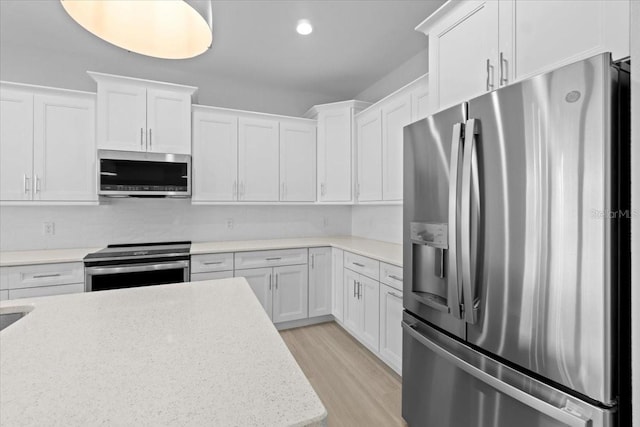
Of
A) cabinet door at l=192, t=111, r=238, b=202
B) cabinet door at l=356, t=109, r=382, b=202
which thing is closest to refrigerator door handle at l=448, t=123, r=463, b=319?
cabinet door at l=356, t=109, r=382, b=202

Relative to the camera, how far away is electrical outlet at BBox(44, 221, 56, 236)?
2854 millimetres

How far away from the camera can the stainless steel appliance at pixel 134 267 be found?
2469 millimetres

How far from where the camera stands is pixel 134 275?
8.41 feet

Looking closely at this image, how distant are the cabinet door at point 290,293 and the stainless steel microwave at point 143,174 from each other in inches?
49.7

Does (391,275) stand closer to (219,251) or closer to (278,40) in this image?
(219,251)

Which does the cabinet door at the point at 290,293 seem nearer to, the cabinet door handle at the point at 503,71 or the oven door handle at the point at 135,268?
the oven door handle at the point at 135,268

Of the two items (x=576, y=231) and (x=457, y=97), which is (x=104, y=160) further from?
(x=576, y=231)

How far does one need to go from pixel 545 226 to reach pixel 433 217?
20.6 inches

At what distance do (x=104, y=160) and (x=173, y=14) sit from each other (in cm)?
219

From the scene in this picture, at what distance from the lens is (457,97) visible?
165 centimetres

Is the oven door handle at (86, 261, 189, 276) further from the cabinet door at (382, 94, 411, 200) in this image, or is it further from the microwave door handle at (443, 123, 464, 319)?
the microwave door handle at (443, 123, 464, 319)

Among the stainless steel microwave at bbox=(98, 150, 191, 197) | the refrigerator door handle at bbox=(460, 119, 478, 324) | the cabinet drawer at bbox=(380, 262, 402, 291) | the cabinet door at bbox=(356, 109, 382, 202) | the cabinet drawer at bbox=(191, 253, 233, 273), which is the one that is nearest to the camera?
the refrigerator door handle at bbox=(460, 119, 478, 324)

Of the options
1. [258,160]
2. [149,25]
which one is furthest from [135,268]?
[149,25]

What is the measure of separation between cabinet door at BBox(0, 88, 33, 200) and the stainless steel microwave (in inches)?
22.1
